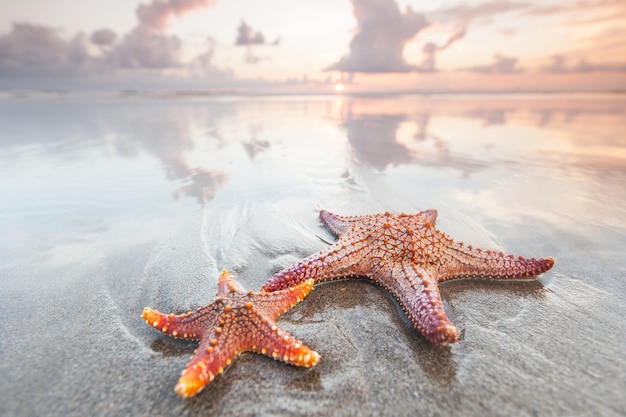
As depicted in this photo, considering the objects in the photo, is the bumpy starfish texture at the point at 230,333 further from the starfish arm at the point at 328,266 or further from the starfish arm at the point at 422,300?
the starfish arm at the point at 422,300

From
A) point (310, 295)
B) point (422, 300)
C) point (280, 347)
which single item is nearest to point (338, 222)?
point (310, 295)

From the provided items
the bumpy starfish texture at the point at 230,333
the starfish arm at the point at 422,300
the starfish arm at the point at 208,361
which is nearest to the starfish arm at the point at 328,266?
the starfish arm at the point at 422,300

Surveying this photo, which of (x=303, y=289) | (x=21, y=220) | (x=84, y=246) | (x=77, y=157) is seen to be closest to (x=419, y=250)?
(x=303, y=289)

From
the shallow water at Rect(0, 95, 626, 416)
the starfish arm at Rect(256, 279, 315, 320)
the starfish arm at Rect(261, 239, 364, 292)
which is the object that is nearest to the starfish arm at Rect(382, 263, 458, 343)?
the shallow water at Rect(0, 95, 626, 416)

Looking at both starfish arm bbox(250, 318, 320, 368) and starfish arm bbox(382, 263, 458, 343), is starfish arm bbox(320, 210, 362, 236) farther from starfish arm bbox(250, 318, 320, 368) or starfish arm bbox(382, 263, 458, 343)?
starfish arm bbox(250, 318, 320, 368)

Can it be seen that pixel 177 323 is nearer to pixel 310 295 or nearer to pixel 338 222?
pixel 310 295

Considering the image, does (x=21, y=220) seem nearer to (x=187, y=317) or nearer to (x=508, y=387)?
(x=187, y=317)
